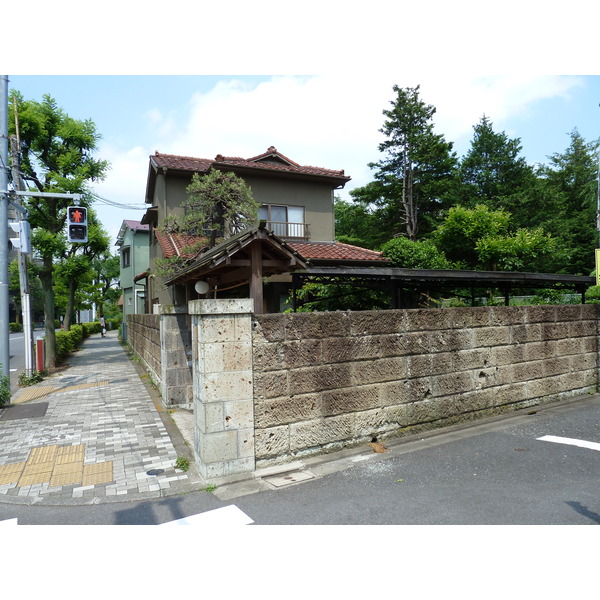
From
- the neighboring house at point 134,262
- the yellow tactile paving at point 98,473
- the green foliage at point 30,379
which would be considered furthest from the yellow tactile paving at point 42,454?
the neighboring house at point 134,262

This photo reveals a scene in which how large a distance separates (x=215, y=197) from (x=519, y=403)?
811 centimetres

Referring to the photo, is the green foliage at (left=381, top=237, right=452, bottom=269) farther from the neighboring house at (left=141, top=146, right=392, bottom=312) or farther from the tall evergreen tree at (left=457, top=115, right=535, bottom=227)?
the tall evergreen tree at (left=457, top=115, right=535, bottom=227)

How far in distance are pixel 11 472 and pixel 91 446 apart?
1058mm

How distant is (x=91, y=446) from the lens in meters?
6.17

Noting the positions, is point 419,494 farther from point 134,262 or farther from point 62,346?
point 134,262

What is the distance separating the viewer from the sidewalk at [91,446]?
15.3 ft

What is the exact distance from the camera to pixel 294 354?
5160 millimetres

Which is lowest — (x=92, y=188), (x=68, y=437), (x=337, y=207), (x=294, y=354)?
(x=68, y=437)

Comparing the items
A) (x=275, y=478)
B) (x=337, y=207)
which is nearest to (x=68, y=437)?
(x=275, y=478)

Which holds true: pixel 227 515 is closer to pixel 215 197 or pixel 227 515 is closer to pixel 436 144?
pixel 215 197

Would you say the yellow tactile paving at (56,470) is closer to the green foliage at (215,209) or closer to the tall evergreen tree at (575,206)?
the green foliage at (215,209)

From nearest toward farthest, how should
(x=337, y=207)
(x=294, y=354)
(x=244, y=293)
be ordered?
(x=294, y=354), (x=244, y=293), (x=337, y=207)

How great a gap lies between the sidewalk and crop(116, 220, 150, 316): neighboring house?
17.3 meters

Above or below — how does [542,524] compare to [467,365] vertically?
below
